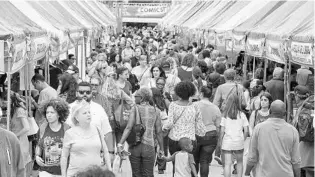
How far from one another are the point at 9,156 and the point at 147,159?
3073mm

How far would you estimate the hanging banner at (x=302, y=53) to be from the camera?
8.55 meters

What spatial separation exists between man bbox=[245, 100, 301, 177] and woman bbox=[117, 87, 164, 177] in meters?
1.71

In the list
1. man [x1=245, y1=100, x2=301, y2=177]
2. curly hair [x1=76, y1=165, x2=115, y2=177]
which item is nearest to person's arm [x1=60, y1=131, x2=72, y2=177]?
man [x1=245, y1=100, x2=301, y2=177]

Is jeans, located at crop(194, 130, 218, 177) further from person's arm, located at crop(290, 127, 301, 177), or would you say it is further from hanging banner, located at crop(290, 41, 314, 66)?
person's arm, located at crop(290, 127, 301, 177)

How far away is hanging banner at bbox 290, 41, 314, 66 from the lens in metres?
8.55

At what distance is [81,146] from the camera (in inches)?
280

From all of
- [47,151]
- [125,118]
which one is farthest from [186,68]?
[47,151]

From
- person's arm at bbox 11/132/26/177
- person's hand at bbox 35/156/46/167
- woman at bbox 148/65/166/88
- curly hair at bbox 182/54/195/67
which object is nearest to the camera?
person's arm at bbox 11/132/26/177

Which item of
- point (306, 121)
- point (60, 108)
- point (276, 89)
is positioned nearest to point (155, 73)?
point (276, 89)

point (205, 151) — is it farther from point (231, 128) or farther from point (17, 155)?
point (17, 155)

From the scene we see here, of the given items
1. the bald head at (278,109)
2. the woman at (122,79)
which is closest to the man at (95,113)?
the bald head at (278,109)

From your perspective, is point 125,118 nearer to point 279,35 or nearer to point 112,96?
point 112,96

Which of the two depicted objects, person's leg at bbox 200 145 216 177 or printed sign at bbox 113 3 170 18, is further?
printed sign at bbox 113 3 170 18

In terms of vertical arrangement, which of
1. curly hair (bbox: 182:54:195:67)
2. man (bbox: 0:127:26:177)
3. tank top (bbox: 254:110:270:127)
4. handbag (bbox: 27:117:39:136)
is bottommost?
handbag (bbox: 27:117:39:136)
